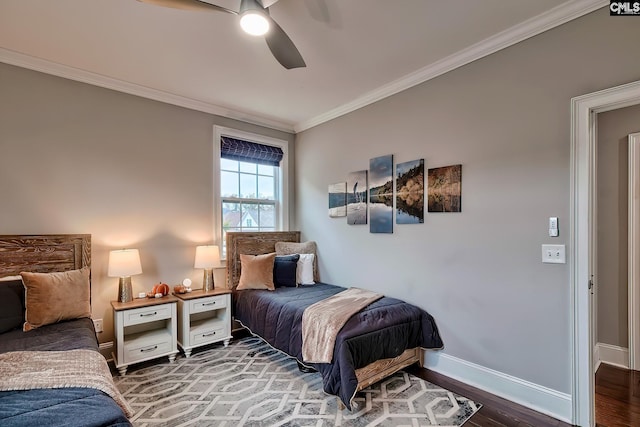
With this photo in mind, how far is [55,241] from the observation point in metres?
2.70

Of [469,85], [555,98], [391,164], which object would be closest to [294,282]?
[391,164]

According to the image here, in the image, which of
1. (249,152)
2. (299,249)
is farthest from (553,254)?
(249,152)

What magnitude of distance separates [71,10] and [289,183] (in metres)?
2.84

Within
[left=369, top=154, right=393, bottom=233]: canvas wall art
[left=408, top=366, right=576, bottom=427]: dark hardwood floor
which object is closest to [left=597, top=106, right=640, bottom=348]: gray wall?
[left=408, top=366, right=576, bottom=427]: dark hardwood floor

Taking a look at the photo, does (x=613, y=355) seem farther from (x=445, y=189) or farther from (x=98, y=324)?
(x=98, y=324)

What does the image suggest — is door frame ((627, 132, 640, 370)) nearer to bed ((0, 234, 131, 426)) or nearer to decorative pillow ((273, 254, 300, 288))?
decorative pillow ((273, 254, 300, 288))

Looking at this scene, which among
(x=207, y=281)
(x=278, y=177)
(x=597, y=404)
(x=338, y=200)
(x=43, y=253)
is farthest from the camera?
(x=278, y=177)

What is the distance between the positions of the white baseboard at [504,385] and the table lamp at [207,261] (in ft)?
7.72

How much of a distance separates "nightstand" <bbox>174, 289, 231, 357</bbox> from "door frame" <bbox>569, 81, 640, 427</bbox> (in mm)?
3001

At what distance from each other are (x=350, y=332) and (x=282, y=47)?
201 centimetres

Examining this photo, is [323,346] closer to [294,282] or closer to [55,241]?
[294,282]

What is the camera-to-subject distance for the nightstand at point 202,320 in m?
3.08

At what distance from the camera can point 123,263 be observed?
2828 mm

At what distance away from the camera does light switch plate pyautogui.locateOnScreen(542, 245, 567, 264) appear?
2045mm
